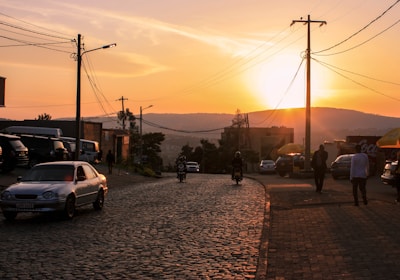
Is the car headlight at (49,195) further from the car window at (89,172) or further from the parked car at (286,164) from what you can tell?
the parked car at (286,164)

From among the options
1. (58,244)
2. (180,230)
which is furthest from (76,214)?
(58,244)

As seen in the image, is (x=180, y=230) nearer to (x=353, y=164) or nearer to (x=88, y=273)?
(x=88, y=273)

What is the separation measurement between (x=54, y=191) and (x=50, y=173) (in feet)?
5.25

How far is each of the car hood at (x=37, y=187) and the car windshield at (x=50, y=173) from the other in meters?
0.58

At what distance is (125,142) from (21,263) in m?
84.1

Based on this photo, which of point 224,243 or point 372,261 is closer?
point 372,261

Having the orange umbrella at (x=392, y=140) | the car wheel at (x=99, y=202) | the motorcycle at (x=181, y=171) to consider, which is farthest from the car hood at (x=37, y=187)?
the orange umbrella at (x=392, y=140)

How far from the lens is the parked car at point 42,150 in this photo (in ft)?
115

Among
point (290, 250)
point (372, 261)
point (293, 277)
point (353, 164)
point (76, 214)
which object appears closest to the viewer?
point (293, 277)

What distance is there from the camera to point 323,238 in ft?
38.1

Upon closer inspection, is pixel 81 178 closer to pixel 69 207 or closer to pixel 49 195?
pixel 69 207

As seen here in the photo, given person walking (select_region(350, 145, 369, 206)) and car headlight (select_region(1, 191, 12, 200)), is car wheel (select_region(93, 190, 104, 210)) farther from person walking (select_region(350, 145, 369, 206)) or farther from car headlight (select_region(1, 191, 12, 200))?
person walking (select_region(350, 145, 369, 206))

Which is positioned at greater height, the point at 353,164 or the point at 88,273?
the point at 353,164

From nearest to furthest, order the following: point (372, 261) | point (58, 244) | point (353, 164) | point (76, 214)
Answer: point (372, 261) → point (58, 244) → point (76, 214) → point (353, 164)
